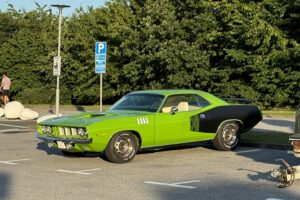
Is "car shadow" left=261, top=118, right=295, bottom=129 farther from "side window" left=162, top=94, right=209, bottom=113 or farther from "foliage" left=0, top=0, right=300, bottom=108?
"foliage" left=0, top=0, right=300, bottom=108

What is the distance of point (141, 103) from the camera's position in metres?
11.8

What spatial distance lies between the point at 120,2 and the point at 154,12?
225 inches

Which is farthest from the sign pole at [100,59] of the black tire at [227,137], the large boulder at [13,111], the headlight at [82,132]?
the headlight at [82,132]

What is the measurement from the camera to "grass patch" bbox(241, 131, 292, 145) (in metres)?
13.2

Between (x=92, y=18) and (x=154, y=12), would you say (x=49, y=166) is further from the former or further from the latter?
(x=92, y=18)

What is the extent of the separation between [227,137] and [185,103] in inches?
56.4

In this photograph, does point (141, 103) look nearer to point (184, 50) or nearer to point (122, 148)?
point (122, 148)

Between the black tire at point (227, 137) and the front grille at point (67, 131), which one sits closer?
the front grille at point (67, 131)

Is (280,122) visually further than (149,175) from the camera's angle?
Yes

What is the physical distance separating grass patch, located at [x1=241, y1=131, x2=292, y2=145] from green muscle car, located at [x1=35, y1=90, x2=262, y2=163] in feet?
2.30

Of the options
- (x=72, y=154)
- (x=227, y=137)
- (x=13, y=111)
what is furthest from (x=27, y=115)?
(x=227, y=137)

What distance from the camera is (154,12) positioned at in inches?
1137

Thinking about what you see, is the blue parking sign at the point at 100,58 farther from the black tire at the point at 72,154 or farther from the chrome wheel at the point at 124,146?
the chrome wheel at the point at 124,146

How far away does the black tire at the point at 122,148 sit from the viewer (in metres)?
10.5
